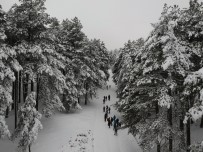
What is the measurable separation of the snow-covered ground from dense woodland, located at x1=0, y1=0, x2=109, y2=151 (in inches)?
58.9

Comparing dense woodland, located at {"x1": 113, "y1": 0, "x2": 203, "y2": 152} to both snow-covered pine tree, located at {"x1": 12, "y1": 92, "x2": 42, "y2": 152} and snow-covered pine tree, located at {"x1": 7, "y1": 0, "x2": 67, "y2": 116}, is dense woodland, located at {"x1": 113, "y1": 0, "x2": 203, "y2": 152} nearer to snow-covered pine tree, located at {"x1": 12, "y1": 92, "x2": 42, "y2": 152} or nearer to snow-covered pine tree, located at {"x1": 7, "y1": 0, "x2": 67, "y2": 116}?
snow-covered pine tree, located at {"x1": 12, "y1": 92, "x2": 42, "y2": 152}

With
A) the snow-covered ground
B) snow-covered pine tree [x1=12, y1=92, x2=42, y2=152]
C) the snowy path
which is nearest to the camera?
snow-covered pine tree [x1=12, y1=92, x2=42, y2=152]

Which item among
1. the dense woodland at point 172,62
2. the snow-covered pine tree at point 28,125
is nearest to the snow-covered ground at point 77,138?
the snow-covered pine tree at point 28,125

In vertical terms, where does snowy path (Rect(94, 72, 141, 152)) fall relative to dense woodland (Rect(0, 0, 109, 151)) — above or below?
below

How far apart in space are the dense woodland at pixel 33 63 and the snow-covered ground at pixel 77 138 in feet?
4.91

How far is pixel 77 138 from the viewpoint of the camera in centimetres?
2369

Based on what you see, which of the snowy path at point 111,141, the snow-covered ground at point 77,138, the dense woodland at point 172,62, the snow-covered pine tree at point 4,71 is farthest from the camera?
the snowy path at point 111,141

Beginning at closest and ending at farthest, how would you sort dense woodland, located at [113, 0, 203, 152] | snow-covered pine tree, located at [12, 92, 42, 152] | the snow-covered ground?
dense woodland, located at [113, 0, 203, 152] → snow-covered pine tree, located at [12, 92, 42, 152] → the snow-covered ground

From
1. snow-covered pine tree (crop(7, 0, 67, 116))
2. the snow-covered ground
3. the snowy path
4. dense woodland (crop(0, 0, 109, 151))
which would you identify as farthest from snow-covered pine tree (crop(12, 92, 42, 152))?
the snowy path

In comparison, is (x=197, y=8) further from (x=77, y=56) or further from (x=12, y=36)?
(x=77, y=56)

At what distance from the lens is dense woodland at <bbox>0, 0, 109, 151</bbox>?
1822 cm

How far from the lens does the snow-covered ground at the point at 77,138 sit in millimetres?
21328

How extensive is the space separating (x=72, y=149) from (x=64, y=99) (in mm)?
11688

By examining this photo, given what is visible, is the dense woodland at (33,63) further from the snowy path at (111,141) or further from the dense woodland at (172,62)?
the dense woodland at (172,62)
